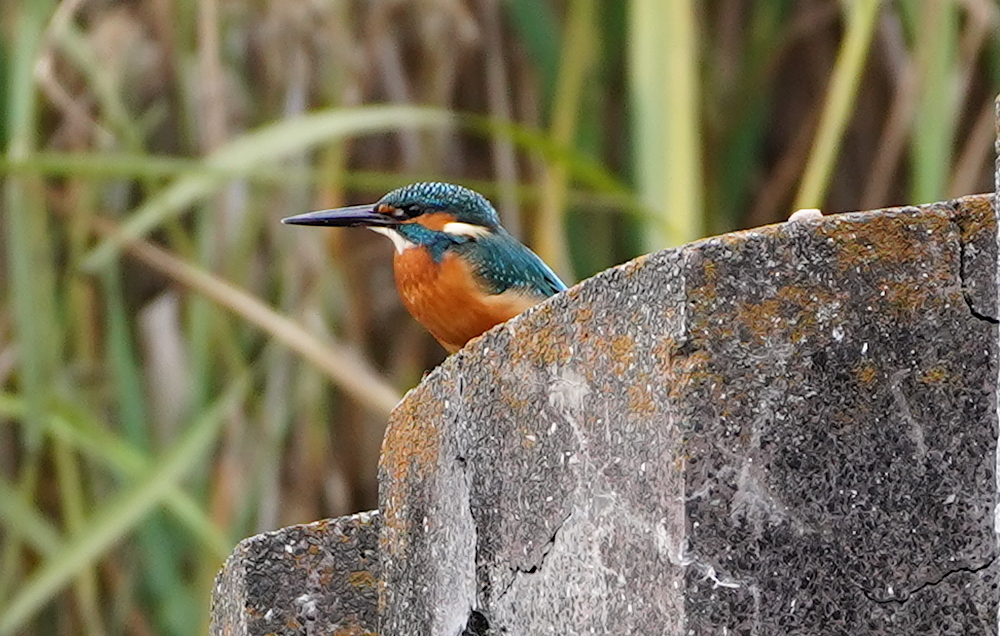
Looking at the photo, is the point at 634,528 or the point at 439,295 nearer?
the point at 634,528

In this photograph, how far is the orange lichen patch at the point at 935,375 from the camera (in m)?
1.35

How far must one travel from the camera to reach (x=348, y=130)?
137 inches

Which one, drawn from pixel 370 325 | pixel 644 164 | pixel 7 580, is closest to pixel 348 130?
pixel 644 164

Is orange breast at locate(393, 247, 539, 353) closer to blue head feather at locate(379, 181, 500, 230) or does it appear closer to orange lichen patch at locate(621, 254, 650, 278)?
blue head feather at locate(379, 181, 500, 230)

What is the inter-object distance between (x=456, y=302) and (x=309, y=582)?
86cm

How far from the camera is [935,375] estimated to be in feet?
4.44

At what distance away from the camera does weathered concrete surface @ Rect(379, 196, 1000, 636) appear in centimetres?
131

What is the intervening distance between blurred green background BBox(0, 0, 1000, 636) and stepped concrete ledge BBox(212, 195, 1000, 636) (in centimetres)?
241

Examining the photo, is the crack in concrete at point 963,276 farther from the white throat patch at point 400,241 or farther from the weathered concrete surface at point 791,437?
the white throat patch at point 400,241

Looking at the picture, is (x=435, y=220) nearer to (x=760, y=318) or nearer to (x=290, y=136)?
(x=290, y=136)

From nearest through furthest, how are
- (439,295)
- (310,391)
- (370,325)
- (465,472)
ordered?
1. (465,472)
2. (439,295)
3. (310,391)
4. (370,325)

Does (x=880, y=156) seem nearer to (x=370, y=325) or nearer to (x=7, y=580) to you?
(x=370, y=325)

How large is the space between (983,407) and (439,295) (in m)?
1.48

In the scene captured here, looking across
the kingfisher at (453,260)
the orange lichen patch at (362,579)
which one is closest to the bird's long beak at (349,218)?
the kingfisher at (453,260)
